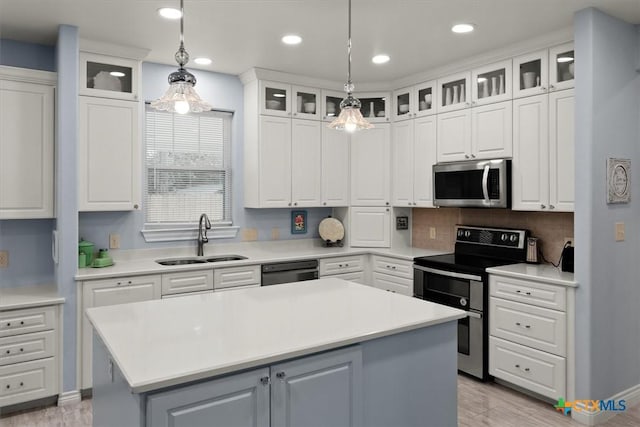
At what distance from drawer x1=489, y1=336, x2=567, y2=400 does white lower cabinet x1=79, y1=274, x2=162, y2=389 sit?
270 centimetres

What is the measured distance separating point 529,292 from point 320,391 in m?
2.03

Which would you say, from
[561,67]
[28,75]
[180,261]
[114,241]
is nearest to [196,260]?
[180,261]

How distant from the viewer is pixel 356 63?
418cm

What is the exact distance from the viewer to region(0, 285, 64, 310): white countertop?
3.11 metres

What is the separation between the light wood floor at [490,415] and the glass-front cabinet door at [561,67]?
7.42ft

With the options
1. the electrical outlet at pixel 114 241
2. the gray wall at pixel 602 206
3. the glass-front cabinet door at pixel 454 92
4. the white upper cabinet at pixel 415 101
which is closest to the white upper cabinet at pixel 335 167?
the white upper cabinet at pixel 415 101

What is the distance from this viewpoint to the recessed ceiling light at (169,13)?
9.68 ft

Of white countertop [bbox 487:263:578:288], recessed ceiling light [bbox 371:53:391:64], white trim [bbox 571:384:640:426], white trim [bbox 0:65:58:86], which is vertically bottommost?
white trim [bbox 571:384:640:426]

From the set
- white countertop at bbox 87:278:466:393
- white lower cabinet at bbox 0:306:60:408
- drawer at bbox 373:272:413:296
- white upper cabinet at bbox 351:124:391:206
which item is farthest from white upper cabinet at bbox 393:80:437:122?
white lower cabinet at bbox 0:306:60:408

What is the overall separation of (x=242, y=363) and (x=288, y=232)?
3.32 m

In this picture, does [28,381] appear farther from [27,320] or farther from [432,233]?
[432,233]

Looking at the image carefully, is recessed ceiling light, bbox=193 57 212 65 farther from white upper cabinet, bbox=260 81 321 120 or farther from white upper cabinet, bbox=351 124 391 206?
white upper cabinet, bbox=351 124 391 206

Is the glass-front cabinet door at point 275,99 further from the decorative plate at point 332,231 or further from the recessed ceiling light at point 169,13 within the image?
the recessed ceiling light at point 169,13

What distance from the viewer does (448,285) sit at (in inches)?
152
